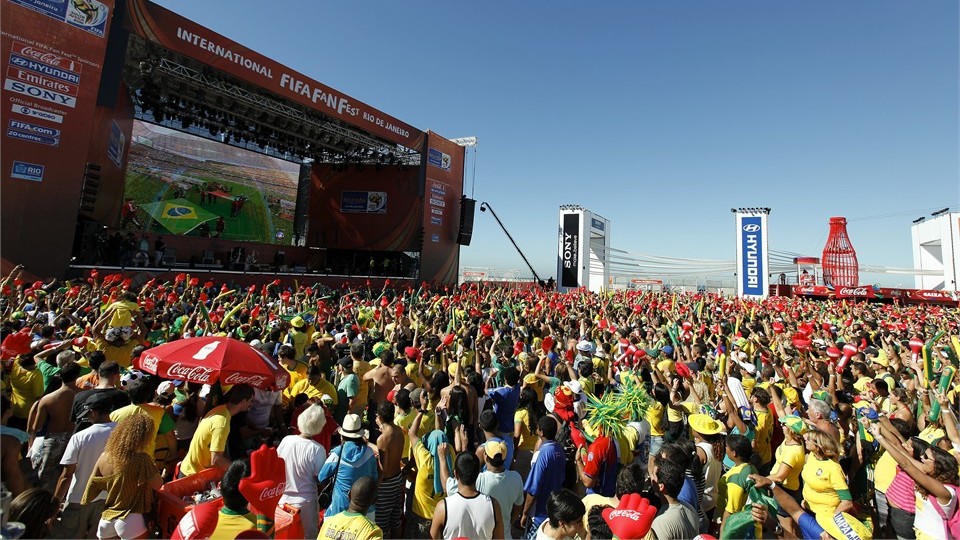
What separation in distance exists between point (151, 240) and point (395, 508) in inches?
815

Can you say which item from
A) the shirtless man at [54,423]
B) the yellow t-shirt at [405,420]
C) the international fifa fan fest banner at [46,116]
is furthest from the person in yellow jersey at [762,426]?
the international fifa fan fest banner at [46,116]

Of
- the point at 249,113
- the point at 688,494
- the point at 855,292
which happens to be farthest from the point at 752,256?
the point at 249,113

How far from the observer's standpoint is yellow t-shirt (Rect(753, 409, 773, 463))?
394 cm

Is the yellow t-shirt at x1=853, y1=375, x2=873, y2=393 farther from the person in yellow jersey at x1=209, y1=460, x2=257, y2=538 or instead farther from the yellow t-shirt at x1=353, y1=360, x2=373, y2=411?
the person in yellow jersey at x1=209, y1=460, x2=257, y2=538

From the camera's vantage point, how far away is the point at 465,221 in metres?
26.9

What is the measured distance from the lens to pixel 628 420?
3.74m

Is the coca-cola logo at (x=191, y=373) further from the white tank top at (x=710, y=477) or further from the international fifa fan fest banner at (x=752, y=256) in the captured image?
the international fifa fan fest banner at (x=752, y=256)

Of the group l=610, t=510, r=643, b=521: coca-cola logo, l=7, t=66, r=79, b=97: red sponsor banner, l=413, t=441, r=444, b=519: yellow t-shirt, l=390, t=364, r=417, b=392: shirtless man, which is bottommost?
l=413, t=441, r=444, b=519: yellow t-shirt

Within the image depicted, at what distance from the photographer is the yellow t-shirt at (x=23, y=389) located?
3.76 meters

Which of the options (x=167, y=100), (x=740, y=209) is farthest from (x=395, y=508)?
(x=740, y=209)

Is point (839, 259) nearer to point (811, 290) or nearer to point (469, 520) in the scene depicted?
point (811, 290)

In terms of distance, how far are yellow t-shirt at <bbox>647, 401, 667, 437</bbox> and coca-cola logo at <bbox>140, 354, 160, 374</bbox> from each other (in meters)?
4.35

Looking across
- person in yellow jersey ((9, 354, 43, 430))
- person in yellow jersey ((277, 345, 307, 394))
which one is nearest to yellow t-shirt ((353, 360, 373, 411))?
person in yellow jersey ((277, 345, 307, 394))

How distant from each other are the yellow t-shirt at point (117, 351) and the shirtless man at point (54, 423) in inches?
55.9
